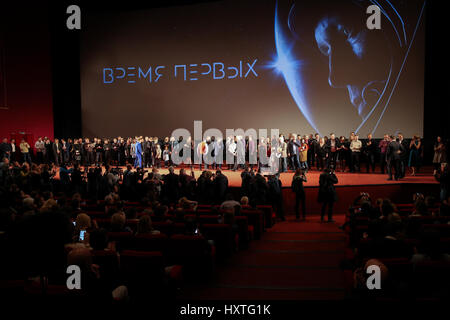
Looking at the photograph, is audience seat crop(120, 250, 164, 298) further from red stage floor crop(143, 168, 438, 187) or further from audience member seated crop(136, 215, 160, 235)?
red stage floor crop(143, 168, 438, 187)

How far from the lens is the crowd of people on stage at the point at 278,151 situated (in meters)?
12.6

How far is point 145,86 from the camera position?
1922cm

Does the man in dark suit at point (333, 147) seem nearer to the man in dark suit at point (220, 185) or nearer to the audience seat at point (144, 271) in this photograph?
the man in dark suit at point (220, 185)

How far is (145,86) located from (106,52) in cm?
274

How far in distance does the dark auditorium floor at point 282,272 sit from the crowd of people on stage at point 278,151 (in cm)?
594

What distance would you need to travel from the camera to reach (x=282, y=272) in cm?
528

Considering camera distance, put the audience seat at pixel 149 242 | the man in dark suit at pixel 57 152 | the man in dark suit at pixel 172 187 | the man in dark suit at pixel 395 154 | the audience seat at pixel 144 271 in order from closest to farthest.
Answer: the audience seat at pixel 144 271, the audience seat at pixel 149 242, the man in dark suit at pixel 172 187, the man in dark suit at pixel 395 154, the man in dark suit at pixel 57 152

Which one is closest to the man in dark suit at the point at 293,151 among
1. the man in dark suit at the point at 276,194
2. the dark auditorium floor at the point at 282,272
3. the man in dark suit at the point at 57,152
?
the man in dark suit at the point at 276,194

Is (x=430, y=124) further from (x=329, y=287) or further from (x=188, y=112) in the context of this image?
(x=329, y=287)

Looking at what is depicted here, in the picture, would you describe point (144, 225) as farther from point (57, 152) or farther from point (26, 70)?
point (26, 70)

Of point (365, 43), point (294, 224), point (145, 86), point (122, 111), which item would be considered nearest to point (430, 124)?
point (365, 43)

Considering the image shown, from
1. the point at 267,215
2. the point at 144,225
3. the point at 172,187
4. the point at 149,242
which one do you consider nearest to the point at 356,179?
the point at 267,215

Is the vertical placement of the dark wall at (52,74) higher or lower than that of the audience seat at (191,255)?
higher

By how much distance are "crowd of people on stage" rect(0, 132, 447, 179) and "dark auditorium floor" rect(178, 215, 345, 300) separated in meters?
5.94
